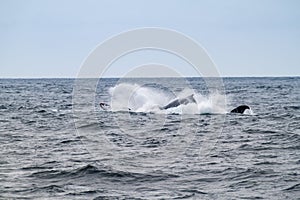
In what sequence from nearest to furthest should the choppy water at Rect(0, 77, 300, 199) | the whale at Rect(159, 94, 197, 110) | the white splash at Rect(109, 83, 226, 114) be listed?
the choppy water at Rect(0, 77, 300, 199)
the white splash at Rect(109, 83, 226, 114)
the whale at Rect(159, 94, 197, 110)

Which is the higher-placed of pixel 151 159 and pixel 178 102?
pixel 178 102

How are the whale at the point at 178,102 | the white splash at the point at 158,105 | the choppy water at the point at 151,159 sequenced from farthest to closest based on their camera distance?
the whale at the point at 178,102 → the white splash at the point at 158,105 → the choppy water at the point at 151,159

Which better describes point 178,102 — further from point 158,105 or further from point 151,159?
point 151,159

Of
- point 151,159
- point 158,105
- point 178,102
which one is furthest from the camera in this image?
point 158,105

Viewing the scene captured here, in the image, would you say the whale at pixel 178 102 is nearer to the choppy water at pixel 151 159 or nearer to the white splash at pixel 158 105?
the white splash at pixel 158 105

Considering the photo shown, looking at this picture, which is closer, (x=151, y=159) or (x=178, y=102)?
(x=151, y=159)

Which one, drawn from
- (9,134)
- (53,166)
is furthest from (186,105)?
(53,166)

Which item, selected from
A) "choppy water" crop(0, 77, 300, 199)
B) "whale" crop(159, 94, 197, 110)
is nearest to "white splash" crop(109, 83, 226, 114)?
"whale" crop(159, 94, 197, 110)

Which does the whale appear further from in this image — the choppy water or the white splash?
the choppy water

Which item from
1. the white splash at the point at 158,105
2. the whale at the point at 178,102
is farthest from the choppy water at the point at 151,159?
the whale at the point at 178,102

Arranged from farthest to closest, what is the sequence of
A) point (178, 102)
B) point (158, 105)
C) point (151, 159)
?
point (158, 105) < point (178, 102) < point (151, 159)

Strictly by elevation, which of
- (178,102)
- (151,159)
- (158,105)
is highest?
(178,102)

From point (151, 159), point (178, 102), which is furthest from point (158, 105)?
point (151, 159)

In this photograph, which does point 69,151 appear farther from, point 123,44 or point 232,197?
point 232,197
